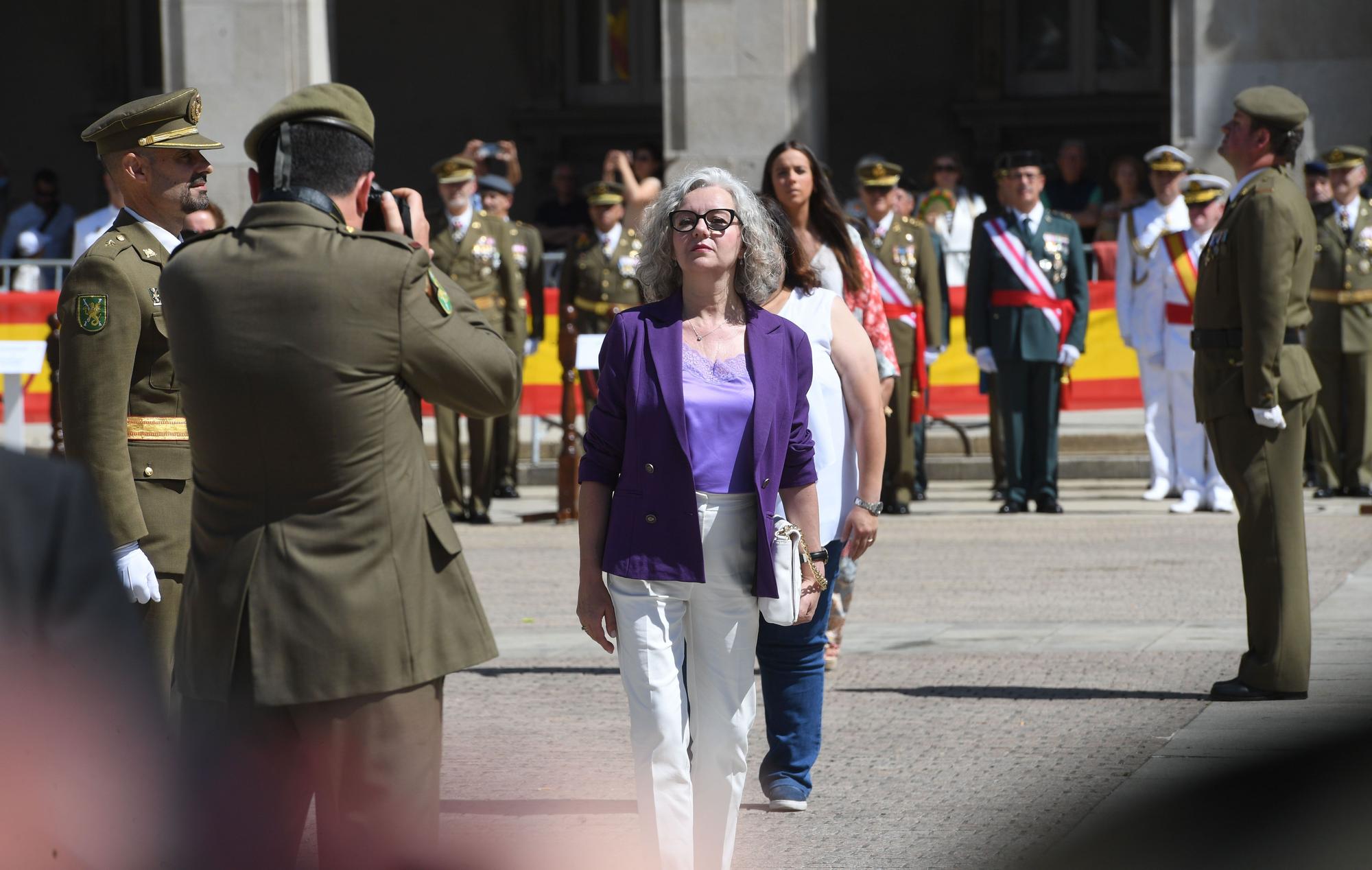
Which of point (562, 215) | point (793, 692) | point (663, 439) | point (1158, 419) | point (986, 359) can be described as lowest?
point (1158, 419)

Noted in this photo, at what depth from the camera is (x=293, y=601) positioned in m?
3.75

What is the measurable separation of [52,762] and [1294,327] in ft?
Result: 20.8

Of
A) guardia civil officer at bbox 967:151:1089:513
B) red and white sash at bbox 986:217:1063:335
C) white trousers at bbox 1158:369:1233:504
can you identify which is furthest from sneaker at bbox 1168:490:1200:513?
red and white sash at bbox 986:217:1063:335

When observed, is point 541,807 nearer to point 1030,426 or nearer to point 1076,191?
point 1030,426

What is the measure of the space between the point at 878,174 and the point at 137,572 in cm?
919

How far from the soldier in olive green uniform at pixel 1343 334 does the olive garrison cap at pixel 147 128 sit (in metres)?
10.3

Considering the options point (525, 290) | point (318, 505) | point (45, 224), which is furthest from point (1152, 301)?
point (45, 224)

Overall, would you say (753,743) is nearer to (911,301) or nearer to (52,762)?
(52,762)

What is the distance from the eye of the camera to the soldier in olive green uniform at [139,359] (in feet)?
16.0

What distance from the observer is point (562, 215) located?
21.0 meters

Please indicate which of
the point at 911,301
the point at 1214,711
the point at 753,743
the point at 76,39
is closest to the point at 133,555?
the point at 753,743

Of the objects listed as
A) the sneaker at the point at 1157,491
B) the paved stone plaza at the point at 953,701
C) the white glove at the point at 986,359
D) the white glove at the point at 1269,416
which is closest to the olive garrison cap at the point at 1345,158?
the sneaker at the point at 1157,491

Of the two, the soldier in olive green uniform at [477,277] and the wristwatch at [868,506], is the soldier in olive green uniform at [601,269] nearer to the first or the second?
the soldier in olive green uniform at [477,277]

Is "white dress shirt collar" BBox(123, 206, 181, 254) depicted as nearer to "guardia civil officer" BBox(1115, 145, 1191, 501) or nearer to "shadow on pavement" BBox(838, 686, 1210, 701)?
"shadow on pavement" BBox(838, 686, 1210, 701)
